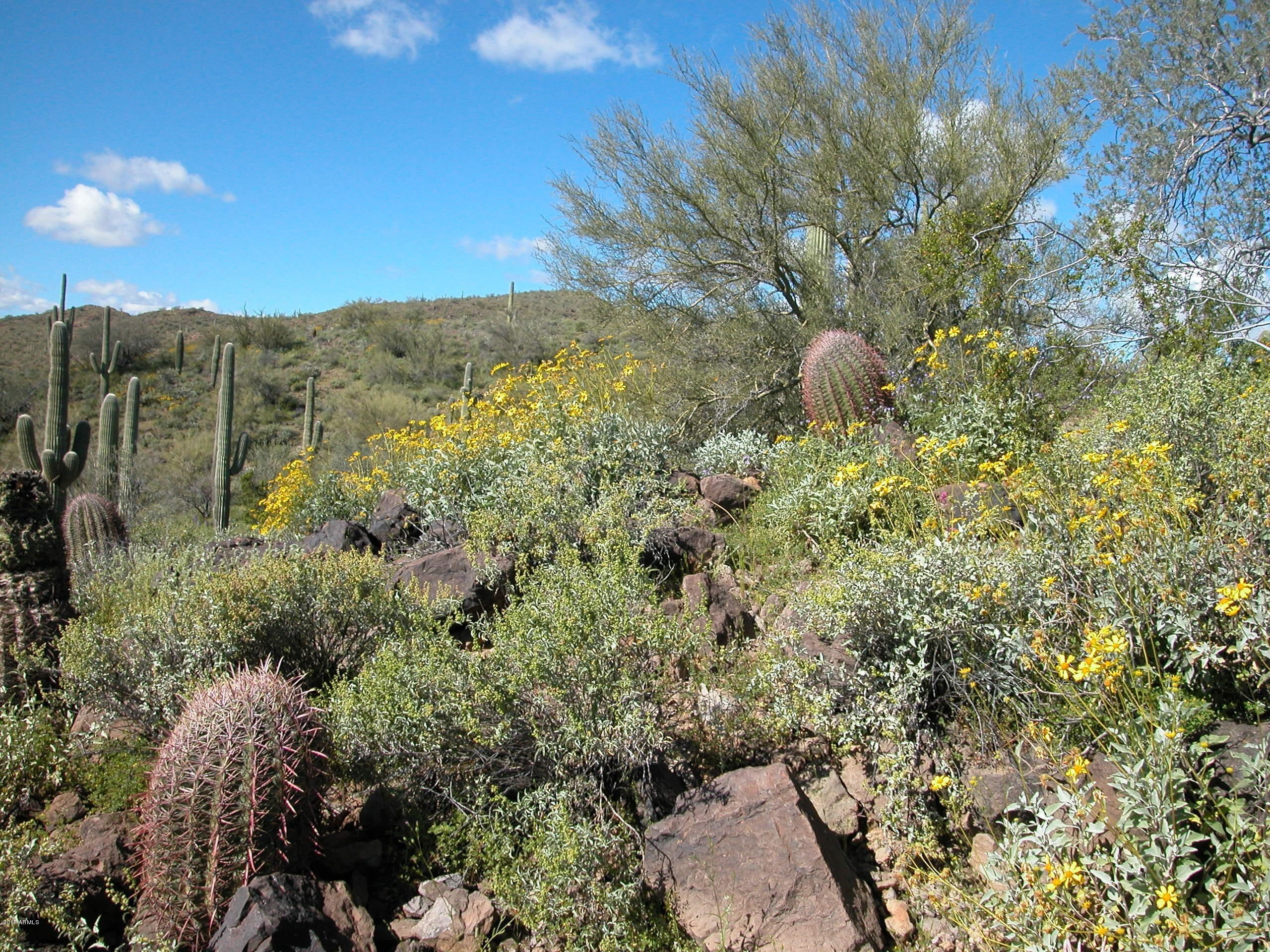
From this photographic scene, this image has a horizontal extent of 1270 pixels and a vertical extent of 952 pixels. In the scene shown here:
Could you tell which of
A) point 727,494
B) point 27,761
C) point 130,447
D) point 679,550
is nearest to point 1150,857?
point 679,550

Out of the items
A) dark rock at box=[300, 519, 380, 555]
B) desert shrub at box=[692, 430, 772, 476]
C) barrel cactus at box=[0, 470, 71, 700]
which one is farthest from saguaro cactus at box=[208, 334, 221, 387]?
desert shrub at box=[692, 430, 772, 476]

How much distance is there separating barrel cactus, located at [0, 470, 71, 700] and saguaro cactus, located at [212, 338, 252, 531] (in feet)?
24.8

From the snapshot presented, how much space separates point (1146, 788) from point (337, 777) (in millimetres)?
2748

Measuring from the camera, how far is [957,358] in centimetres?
642

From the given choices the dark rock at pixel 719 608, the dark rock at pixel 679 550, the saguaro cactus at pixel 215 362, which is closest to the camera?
the dark rock at pixel 719 608

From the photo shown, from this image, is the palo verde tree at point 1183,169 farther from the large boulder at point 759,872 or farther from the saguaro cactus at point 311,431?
the saguaro cactus at point 311,431

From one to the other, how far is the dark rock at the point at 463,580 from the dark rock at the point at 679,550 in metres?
0.89

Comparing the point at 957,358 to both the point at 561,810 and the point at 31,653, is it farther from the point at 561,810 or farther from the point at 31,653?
the point at 31,653

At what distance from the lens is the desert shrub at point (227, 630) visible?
3688 millimetres

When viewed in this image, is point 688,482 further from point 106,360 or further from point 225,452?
point 106,360

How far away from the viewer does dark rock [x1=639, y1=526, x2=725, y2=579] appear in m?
5.04

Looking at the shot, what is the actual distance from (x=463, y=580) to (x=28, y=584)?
245 cm

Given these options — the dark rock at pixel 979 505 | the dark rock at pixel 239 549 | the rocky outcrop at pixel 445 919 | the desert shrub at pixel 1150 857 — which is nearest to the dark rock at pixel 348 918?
A: the rocky outcrop at pixel 445 919

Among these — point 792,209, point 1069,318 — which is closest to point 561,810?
point 1069,318
